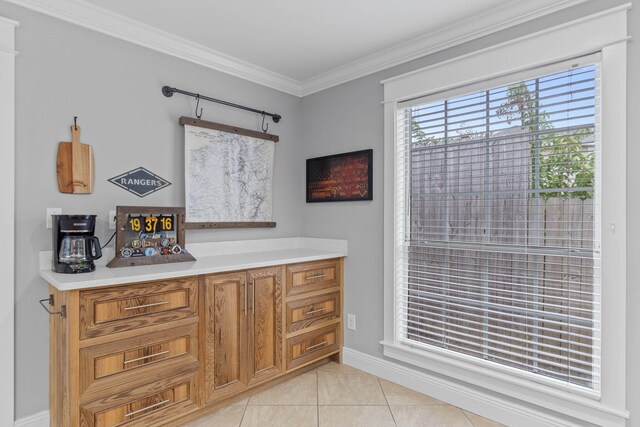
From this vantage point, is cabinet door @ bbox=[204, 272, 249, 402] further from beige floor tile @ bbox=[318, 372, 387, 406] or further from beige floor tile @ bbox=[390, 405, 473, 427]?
beige floor tile @ bbox=[390, 405, 473, 427]

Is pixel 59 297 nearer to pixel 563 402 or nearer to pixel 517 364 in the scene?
pixel 517 364

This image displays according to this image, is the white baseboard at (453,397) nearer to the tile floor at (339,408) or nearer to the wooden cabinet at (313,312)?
the tile floor at (339,408)

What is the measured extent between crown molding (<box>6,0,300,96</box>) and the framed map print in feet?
1.55

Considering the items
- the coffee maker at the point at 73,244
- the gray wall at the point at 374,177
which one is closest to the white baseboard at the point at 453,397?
the gray wall at the point at 374,177

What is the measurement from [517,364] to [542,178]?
1112mm

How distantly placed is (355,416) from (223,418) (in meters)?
0.81

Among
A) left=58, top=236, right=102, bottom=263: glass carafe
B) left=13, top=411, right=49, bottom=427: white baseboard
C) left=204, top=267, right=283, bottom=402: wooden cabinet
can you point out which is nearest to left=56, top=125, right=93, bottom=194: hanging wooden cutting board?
left=58, top=236, right=102, bottom=263: glass carafe

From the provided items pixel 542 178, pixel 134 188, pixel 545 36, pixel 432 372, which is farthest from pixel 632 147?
pixel 134 188

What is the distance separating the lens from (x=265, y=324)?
98.9 inches

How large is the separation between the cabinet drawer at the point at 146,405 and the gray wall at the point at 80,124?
1.74ft

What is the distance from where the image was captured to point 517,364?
217 cm

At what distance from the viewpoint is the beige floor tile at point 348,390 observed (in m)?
2.45

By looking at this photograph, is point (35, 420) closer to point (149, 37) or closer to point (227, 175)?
point (227, 175)

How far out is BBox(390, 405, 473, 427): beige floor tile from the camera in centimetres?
218
